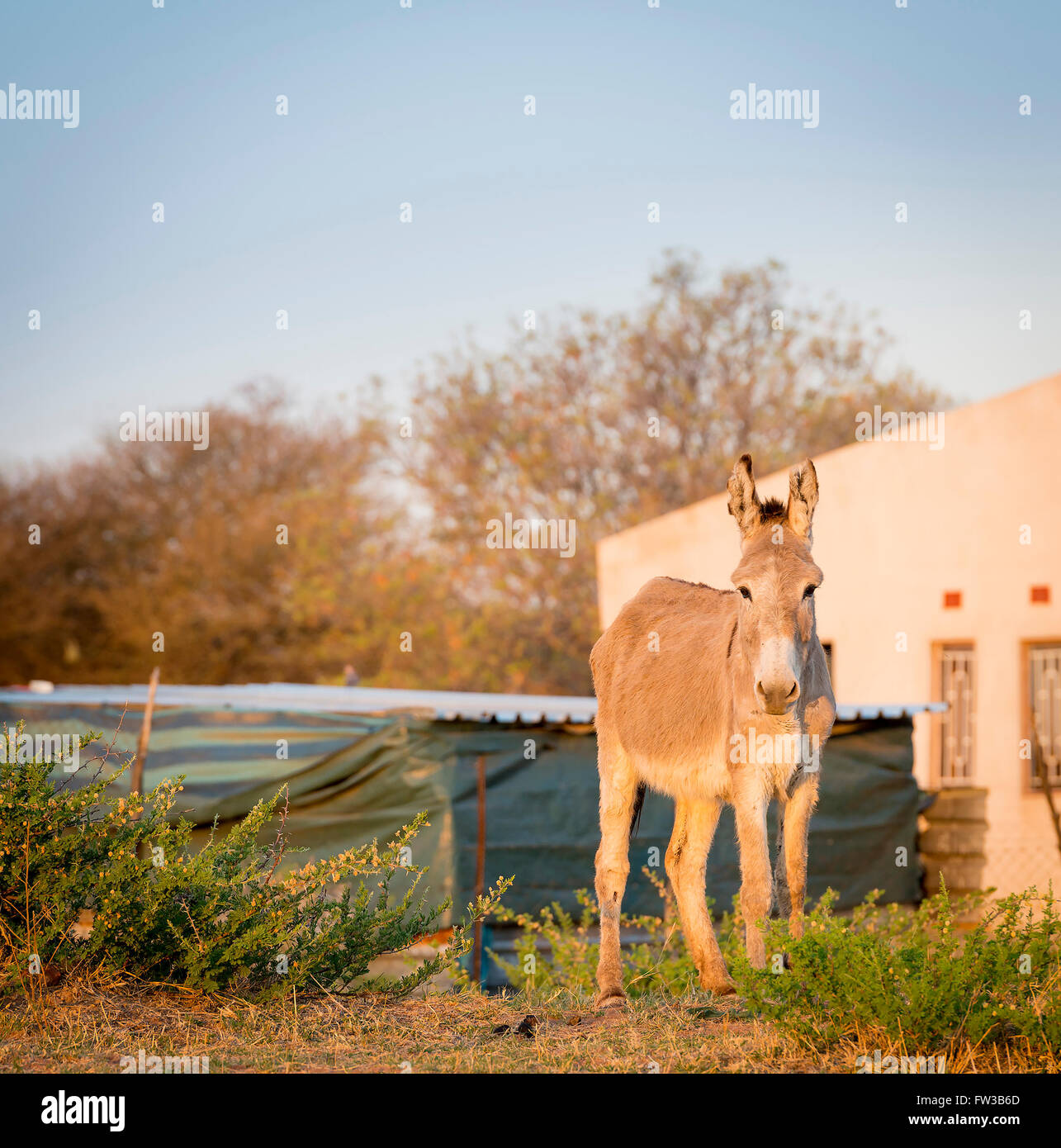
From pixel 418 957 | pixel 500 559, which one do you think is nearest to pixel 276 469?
pixel 500 559

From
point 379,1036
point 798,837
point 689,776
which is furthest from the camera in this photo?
point 689,776

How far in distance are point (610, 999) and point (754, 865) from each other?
1.21 m

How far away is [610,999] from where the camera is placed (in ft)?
21.1

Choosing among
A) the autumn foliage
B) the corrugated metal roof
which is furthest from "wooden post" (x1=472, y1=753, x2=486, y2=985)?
the autumn foliage

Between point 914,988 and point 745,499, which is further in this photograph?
point 745,499

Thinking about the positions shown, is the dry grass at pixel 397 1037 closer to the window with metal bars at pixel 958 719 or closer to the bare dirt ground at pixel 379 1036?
the bare dirt ground at pixel 379 1036

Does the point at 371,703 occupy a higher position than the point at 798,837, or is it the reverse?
the point at 371,703

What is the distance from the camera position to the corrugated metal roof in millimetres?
11727

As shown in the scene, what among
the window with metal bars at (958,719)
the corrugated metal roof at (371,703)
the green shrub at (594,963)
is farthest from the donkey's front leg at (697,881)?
the window with metal bars at (958,719)

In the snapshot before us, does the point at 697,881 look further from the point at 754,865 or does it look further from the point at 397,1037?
the point at 397,1037

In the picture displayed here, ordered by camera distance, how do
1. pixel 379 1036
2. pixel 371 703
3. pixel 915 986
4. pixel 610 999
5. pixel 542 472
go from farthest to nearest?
1. pixel 542 472
2. pixel 371 703
3. pixel 610 999
4. pixel 379 1036
5. pixel 915 986

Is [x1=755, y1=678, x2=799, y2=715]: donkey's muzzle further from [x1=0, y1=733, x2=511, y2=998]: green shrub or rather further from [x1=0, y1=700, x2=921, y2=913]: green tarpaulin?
[x1=0, y1=700, x2=921, y2=913]: green tarpaulin

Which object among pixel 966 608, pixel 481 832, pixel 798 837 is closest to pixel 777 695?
pixel 798 837
